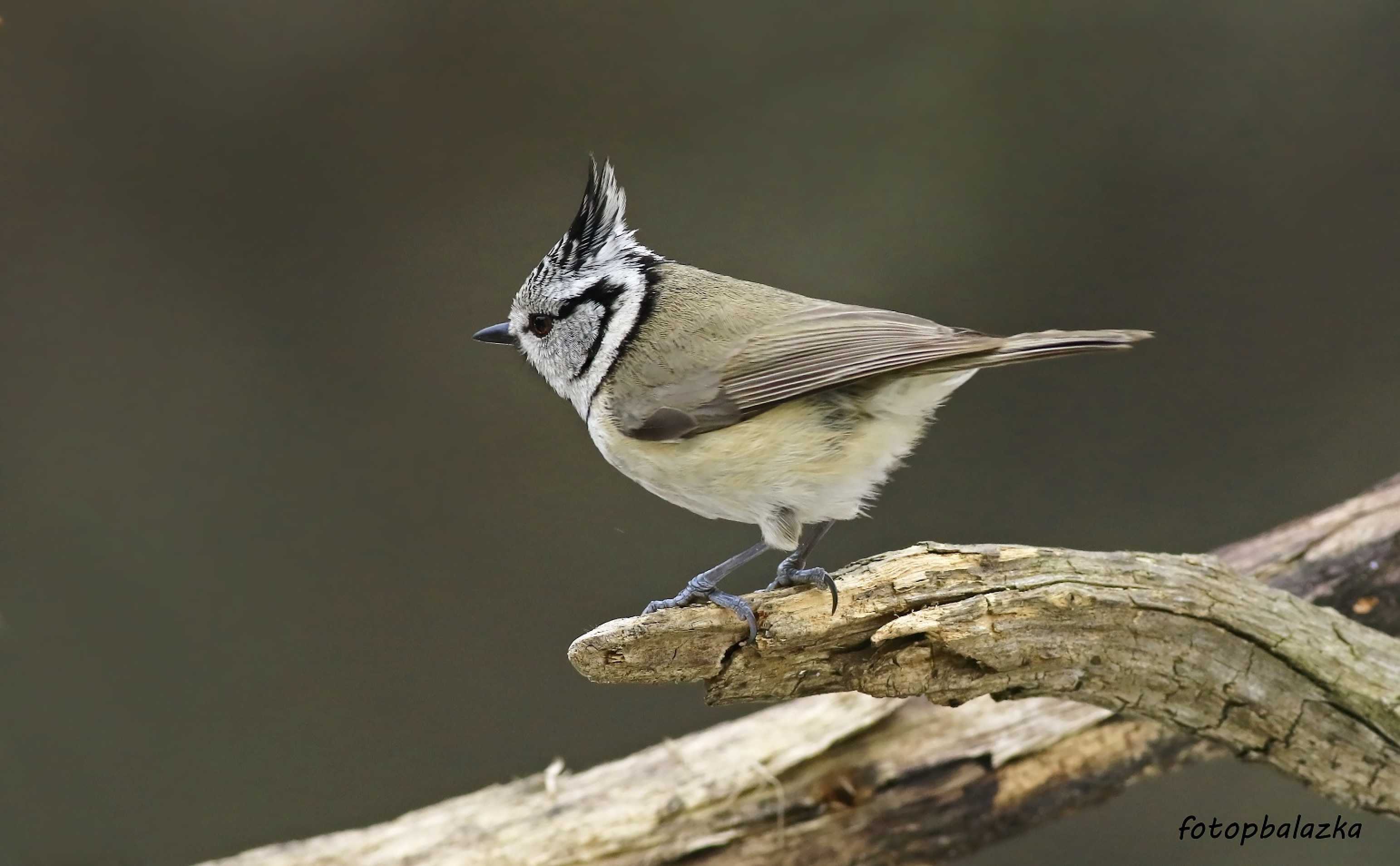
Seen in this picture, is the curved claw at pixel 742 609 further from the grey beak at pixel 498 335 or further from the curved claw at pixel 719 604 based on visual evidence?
the grey beak at pixel 498 335

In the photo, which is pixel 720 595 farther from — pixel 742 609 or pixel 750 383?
pixel 750 383

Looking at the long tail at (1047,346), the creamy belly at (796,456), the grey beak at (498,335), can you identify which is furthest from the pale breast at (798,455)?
the grey beak at (498,335)

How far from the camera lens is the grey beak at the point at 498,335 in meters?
2.89

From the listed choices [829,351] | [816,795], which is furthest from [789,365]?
[816,795]

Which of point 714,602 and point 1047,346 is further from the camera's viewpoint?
point 714,602

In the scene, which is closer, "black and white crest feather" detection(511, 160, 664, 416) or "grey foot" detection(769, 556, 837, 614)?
"grey foot" detection(769, 556, 837, 614)

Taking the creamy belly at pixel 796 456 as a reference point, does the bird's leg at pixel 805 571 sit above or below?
below

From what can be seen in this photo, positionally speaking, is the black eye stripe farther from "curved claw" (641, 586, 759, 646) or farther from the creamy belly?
"curved claw" (641, 586, 759, 646)

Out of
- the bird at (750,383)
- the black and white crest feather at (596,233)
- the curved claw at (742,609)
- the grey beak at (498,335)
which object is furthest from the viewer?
the grey beak at (498,335)

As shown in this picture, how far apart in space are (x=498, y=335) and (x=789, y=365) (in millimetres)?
856

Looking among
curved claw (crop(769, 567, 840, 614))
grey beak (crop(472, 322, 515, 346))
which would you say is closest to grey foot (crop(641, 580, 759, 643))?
curved claw (crop(769, 567, 840, 614))

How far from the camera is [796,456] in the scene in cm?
235

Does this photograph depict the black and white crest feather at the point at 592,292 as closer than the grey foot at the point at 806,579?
No

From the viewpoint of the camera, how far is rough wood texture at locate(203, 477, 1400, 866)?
269 centimetres
